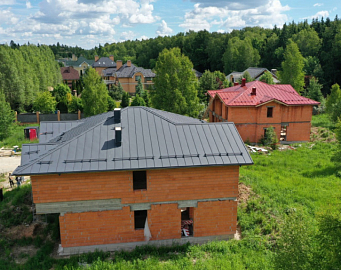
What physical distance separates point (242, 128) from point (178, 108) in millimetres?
6633

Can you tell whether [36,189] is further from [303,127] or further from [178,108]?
[303,127]

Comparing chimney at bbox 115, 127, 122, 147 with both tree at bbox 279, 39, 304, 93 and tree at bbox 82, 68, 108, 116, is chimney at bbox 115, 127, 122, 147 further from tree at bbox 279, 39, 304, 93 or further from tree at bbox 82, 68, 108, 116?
tree at bbox 279, 39, 304, 93

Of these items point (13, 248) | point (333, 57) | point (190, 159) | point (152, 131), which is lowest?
point (13, 248)

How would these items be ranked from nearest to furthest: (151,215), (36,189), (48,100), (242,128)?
1. (36,189)
2. (151,215)
3. (242,128)
4. (48,100)

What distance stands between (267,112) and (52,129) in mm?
20517

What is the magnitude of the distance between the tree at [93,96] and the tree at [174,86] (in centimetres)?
825

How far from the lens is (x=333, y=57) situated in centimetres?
5784

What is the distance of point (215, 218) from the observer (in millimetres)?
14430

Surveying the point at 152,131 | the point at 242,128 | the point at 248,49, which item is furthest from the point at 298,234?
the point at 248,49

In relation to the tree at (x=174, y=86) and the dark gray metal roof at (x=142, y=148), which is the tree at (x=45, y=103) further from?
the dark gray metal roof at (x=142, y=148)

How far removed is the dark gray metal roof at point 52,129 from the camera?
1706 cm

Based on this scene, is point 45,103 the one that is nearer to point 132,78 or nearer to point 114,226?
point 132,78

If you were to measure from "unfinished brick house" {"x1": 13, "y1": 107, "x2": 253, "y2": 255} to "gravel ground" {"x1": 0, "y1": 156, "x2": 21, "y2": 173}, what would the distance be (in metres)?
12.6

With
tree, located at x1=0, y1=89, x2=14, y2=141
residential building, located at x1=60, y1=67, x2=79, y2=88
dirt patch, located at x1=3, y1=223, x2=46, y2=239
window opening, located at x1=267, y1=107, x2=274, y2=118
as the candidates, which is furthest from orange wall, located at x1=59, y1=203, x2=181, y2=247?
residential building, located at x1=60, y1=67, x2=79, y2=88
